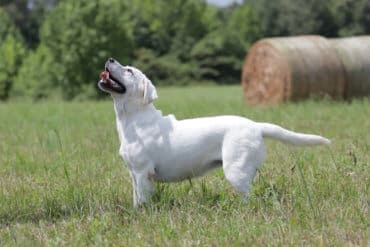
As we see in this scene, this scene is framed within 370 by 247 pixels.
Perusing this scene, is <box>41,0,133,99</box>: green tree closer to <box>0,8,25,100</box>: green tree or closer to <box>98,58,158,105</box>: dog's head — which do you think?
<box>0,8,25,100</box>: green tree

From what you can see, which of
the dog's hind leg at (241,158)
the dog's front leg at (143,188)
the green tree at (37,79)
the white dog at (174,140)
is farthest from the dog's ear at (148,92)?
the green tree at (37,79)

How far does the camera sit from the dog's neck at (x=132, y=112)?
16.6ft

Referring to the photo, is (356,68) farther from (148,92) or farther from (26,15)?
(26,15)

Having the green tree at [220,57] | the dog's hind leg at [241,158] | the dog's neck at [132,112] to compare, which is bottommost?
the green tree at [220,57]

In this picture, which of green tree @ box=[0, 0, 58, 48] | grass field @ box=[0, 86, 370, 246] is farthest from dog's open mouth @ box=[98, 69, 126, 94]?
green tree @ box=[0, 0, 58, 48]

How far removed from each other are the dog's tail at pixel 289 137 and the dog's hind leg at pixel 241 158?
184 millimetres

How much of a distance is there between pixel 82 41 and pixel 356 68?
19412mm

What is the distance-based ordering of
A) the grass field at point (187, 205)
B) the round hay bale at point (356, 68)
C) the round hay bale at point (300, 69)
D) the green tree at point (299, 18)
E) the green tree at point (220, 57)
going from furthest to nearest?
1. the green tree at point (299, 18)
2. the green tree at point (220, 57)
3. the round hay bale at point (356, 68)
4. the round hay bale at point (300, 69)
5. the grass field at point (187, 205)

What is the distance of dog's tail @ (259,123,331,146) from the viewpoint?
5.01 meters

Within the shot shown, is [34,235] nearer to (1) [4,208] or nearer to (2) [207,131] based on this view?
(1) [4,208]

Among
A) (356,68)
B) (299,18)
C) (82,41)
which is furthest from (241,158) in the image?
(299,18)

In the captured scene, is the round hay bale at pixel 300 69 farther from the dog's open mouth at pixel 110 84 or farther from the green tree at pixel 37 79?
the green tree at pixel 37 79

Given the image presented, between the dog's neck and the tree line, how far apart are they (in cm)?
2542

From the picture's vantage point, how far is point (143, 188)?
4.93 metres
